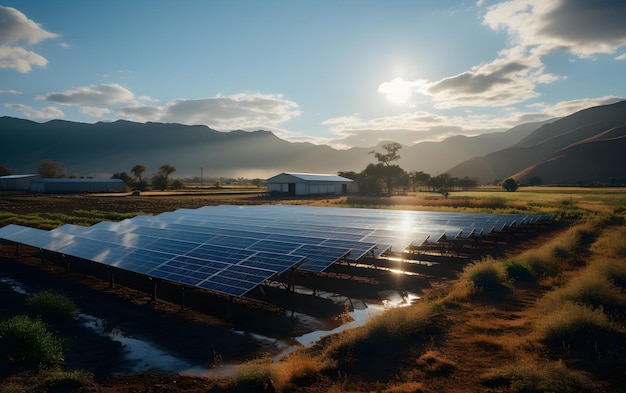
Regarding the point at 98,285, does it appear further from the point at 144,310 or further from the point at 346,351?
the point at 346,351

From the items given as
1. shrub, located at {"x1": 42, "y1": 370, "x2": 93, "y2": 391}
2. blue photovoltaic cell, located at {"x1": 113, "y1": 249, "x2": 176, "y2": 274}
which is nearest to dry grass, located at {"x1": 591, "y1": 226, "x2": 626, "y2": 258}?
blue photovoltaic cell, located at {"x1": 113, "y1": 249, "x2": 176, "y2": 274}

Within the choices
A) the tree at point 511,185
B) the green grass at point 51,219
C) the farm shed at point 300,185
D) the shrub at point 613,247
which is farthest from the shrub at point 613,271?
the tree at point 511,185

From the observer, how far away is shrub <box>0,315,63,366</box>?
31.6ft

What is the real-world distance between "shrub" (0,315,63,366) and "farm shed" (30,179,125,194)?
4051 inches

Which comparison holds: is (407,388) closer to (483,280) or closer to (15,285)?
(483,280)

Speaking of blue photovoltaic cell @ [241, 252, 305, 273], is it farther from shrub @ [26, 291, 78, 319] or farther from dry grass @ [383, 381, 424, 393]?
dry grass @ [383, 381, 424, 393]

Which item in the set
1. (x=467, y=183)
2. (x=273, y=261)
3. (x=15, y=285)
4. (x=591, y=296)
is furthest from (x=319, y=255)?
(x=467, y=183)

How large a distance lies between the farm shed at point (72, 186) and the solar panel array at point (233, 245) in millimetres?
82374

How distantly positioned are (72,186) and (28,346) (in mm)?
106056

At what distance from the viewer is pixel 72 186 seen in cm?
10012

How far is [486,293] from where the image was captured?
16297mm

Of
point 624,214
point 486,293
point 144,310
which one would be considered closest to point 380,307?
point 486,293

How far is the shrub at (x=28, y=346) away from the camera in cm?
963

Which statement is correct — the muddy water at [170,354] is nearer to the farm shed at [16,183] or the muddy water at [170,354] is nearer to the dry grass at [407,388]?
the dry grass at [407,388]
